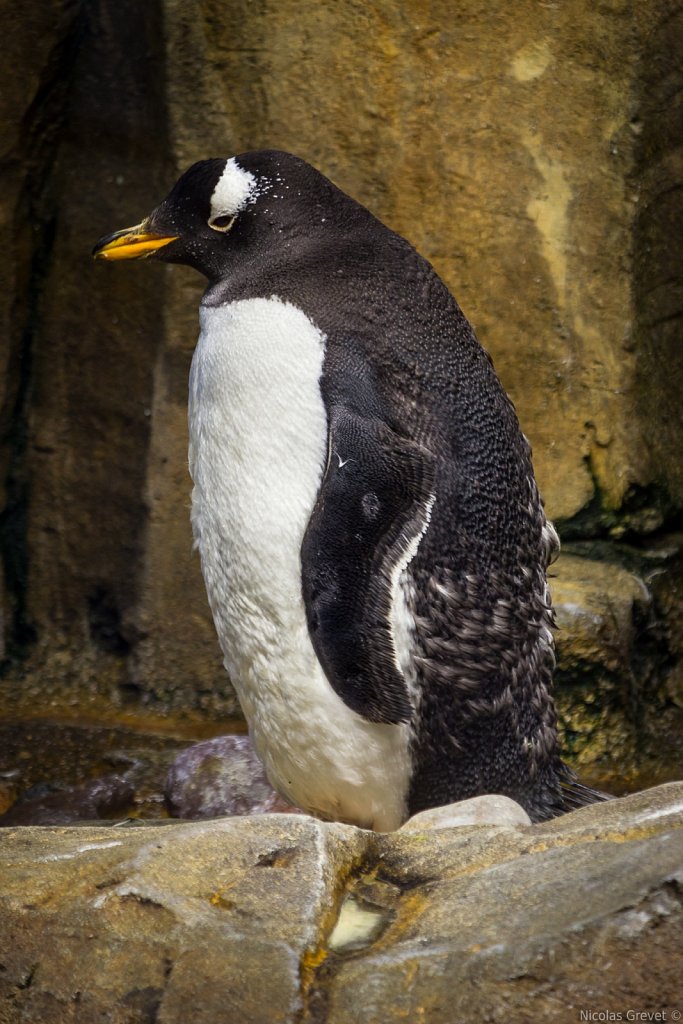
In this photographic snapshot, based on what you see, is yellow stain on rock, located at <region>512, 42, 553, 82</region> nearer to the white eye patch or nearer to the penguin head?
the penguin head

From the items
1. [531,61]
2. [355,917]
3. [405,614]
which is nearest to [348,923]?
[355,917]

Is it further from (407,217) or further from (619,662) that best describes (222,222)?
(619,662)

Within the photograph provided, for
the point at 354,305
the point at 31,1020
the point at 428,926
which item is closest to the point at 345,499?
the point at 354,305

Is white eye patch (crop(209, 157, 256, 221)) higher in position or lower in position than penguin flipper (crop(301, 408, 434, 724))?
higher

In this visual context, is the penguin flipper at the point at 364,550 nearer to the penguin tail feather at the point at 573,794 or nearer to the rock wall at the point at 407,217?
the penguin tail feather at the point at 573,794

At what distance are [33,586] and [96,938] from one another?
2.73 m

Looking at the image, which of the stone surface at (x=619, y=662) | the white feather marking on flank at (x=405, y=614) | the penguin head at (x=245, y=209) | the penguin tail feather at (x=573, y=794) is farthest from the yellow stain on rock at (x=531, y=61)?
the penguin tail feather at (x=573, y=794)

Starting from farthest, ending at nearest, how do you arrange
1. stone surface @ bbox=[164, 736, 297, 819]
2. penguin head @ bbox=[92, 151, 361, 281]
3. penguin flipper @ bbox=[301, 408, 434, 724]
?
stone surface @ bbox=[164, 736, 297, 819]
penguin head @ bbox=[92, 151, 361, 281]
penguin flipper @ bbox=[301, 408, 434, 724]

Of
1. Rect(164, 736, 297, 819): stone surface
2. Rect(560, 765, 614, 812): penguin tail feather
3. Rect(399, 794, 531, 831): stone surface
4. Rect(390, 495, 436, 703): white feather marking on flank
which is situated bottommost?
Rect(164, 736, 297, 819): stone surface

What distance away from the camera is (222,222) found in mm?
3258

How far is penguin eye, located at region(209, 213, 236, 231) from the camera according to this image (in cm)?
324

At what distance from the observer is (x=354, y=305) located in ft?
10.1

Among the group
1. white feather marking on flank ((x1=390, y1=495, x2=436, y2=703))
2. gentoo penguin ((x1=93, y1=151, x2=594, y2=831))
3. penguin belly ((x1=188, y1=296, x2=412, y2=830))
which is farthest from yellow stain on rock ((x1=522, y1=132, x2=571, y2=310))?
→ white feather marking on flank ((x1=390, y1=495, x2=436, y2=703))

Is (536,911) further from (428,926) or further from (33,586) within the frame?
(33,586)
